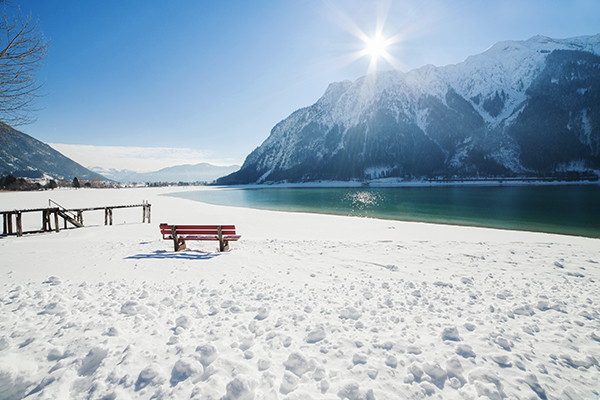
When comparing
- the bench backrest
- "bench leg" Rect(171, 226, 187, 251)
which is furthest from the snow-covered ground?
"bench leg" Rect(171, 226, 187, 251)

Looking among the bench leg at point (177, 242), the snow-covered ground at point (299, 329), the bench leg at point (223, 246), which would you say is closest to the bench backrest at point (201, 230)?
the bench leg at point (177, 242)

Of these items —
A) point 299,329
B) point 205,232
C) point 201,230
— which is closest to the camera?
point 299,329

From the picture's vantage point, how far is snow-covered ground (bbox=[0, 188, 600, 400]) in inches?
124

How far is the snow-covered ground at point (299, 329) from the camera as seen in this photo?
3154 millimetres

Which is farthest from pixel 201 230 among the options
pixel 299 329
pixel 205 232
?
pixel 299 329

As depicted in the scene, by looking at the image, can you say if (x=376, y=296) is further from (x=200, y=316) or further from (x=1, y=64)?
(x=1, y=64)

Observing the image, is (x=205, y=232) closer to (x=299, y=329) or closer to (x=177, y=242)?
(x=177, y=242)

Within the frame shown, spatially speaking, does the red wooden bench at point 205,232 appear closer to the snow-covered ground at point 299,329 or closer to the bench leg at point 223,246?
the bench leg at point 223,246

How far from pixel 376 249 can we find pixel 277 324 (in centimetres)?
691

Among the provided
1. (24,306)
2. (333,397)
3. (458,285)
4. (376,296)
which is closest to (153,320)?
(24,306)

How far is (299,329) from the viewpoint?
14.4 feet

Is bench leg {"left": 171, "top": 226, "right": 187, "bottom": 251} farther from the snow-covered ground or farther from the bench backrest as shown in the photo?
the snow-covered ground

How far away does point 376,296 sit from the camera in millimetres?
5777

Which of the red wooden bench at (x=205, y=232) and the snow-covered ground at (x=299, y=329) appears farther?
the red wooden bench at (x=205, y=232)
